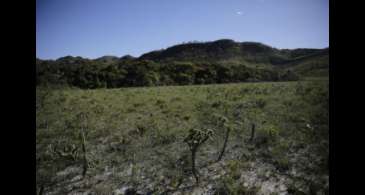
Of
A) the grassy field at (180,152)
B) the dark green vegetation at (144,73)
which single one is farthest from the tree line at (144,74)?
the grassy field at (180,152)

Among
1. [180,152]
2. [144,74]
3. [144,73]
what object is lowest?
[180,152]

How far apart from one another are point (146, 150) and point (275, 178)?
109 inches

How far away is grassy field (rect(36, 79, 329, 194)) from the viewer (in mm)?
3691

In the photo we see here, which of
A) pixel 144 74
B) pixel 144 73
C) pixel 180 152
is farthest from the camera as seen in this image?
pixel 144 73

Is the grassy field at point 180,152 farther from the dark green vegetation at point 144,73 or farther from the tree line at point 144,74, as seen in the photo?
the tree line at point 144,74

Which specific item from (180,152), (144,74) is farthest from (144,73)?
(180,152)

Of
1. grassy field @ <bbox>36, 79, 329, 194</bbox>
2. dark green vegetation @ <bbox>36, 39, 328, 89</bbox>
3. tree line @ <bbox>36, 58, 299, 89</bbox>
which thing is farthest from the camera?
tree line @ <bbox>36, 58, 299, 89</bbox>

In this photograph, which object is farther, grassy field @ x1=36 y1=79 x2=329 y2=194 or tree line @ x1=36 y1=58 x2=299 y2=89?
tree line @ x1=36 y1=58 x2=299 y2=89

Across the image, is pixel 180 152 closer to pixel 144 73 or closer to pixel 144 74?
pixel 144 74

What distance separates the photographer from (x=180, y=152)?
4941 millimetres

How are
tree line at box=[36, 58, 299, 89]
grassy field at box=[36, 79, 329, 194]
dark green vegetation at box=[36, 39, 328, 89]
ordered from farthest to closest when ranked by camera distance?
tree line at box=[36, 58, 299, 89] < dark green vegetation at box=[36, 39, 328, 89] < grassy field at box=[36, 79, 329, 194]

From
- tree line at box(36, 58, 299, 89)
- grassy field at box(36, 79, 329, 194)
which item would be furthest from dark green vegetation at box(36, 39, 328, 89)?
grassy field at box(36, 79, 329, 194)

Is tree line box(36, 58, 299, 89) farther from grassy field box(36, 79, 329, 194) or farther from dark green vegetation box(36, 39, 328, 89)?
grassy field box(36, 79, 329, 194)

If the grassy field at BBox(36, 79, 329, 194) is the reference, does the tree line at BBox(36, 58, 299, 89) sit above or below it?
above
